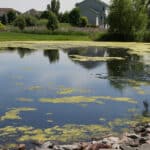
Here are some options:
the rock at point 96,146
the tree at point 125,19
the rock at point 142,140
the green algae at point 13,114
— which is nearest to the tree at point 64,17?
the tree at point 125,19

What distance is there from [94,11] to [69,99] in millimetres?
69283

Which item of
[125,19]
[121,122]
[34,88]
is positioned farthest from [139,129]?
[125,19]

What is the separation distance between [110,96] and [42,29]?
1462 inches

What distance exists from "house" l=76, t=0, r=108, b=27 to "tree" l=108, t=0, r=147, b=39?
34.8 m

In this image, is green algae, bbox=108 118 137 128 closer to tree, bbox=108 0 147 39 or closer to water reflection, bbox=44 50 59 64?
water reflection, bbox=44 50 59 64

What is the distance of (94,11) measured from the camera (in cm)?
7956

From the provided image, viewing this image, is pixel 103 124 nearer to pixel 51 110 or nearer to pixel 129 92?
pixel 51 110

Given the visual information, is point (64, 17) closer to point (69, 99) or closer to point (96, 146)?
point (69, 99)

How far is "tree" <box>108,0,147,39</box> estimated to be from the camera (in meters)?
39.5

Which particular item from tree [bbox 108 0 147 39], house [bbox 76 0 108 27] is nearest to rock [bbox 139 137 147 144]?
tree [bbox 108 0 147 39]

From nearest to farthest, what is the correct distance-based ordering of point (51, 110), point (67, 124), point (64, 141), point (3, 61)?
point (64, 141)
point (67, 124)
point (51, 110)
point (3, 61)

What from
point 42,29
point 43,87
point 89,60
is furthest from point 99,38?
point 43,87

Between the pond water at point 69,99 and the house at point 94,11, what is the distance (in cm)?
5842

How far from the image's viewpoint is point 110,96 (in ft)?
39.5
